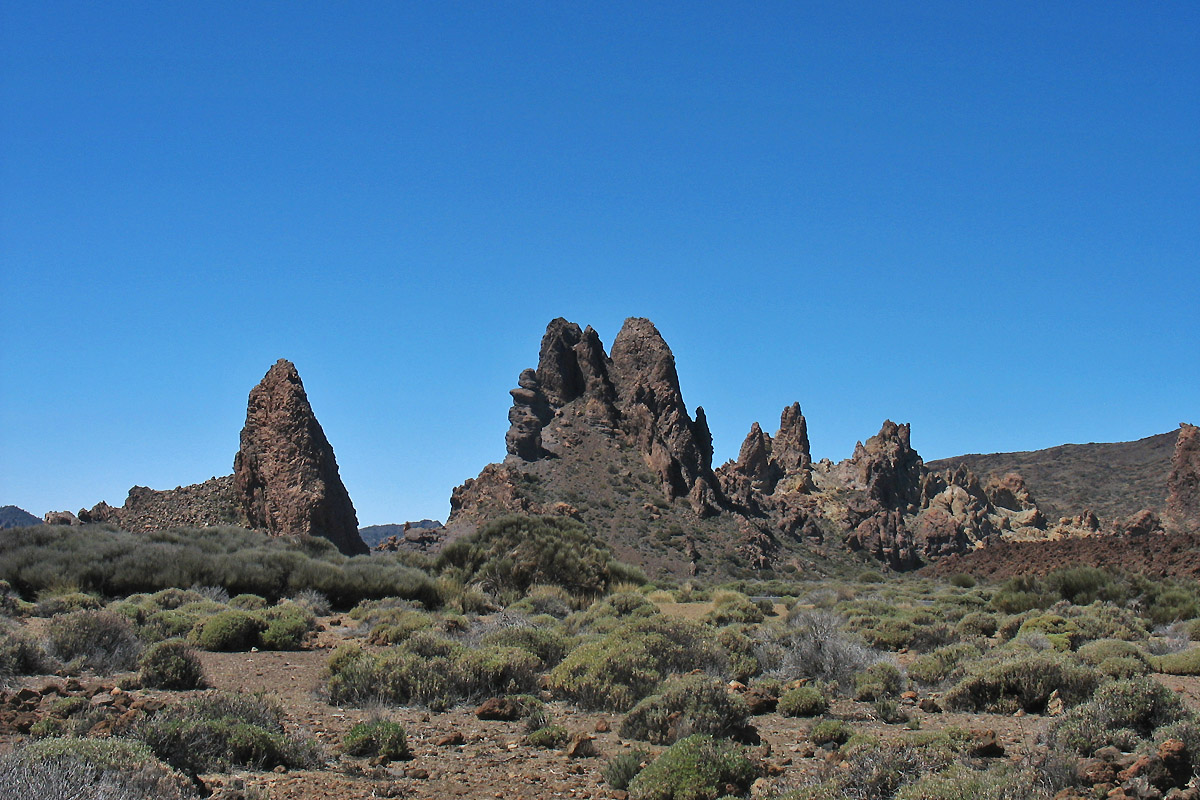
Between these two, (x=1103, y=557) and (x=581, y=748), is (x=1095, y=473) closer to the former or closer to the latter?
(x=1103, y=557)

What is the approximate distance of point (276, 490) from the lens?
3816cm

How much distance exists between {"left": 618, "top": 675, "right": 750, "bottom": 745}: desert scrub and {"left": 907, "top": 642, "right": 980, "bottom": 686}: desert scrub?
489 cm

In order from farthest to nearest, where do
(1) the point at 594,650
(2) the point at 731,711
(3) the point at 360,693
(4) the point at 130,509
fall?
(4) the point at 130,509 < (1) the point at 594,650 < (3) the point at 360,693 < (2) the point at 731,711

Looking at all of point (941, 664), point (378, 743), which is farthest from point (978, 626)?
point (378, 743)

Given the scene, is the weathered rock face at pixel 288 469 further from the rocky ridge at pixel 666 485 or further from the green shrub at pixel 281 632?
the green shrub at pixel 281 632

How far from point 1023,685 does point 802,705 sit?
2.84m

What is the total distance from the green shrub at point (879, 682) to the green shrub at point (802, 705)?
100 centimetres

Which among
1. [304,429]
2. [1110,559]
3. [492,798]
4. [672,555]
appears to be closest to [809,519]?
[672,555]

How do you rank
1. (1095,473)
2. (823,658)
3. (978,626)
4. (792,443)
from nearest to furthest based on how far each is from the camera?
1. (823,658)
2. (978,626)
3. (792,443)
4. (1095,473)

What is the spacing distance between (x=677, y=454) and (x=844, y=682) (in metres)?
48.4

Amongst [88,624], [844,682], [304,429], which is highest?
[304,429]

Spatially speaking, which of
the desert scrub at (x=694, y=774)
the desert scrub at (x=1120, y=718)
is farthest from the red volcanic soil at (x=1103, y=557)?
the desert scrub at (x=694, y=774)

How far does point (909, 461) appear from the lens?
81.9 metres

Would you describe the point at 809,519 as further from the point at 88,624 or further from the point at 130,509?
the point at 88,624
